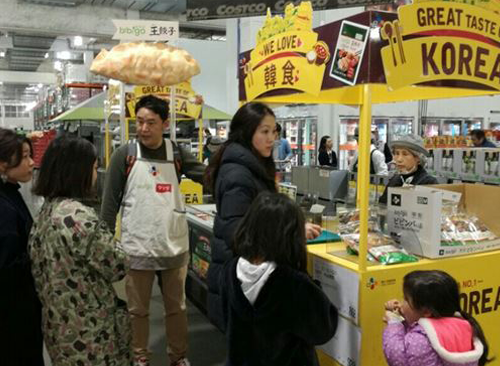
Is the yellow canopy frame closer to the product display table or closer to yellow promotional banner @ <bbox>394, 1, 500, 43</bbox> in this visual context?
the product display table

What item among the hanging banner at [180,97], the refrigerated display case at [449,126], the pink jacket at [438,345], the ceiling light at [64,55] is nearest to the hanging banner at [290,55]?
the pink jacket at [438,345]

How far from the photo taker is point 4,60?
22375mm

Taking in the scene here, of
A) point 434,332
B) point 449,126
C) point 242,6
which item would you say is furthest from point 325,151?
point 434,332

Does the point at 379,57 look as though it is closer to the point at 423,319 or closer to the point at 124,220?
the point at 423,319

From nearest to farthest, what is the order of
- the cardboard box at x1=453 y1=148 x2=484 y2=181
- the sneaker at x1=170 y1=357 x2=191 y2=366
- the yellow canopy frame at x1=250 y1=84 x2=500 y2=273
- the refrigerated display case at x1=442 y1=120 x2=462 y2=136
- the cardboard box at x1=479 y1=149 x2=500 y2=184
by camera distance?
the yellow canopy frame at x1=250 y1=84 x2=500 y2=273, the sneaker at x1=170 y1=357 x2=191 y2=366, the cardboard box at x1=479 y1=149 x2=500 y2=184, the cardboard box at x1=453 y1=148 x2=484 y2=181, the refrigerated display case at x1=442 y1=120 x2=462 y2=136

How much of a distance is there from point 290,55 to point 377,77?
0.54 m

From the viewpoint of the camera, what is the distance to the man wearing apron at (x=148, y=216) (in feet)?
9.75

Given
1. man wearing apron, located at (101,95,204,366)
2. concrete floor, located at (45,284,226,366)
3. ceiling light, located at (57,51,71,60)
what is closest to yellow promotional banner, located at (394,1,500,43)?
man wearing apron, located at (101,95,204,366)

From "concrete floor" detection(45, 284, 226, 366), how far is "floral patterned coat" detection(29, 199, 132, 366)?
1466 mm

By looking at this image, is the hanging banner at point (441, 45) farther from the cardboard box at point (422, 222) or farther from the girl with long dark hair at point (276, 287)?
the girl with long dark hair at point (276, 287)

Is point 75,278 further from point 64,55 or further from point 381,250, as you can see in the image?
point 64,55

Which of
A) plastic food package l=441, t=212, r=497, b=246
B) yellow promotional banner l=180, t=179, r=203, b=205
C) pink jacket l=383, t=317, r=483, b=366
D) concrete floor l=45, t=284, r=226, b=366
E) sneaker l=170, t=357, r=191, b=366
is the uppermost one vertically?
plastic food package l=441, t=212, r=497, b=246

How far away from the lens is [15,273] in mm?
1986

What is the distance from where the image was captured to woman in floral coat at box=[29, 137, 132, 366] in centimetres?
190
